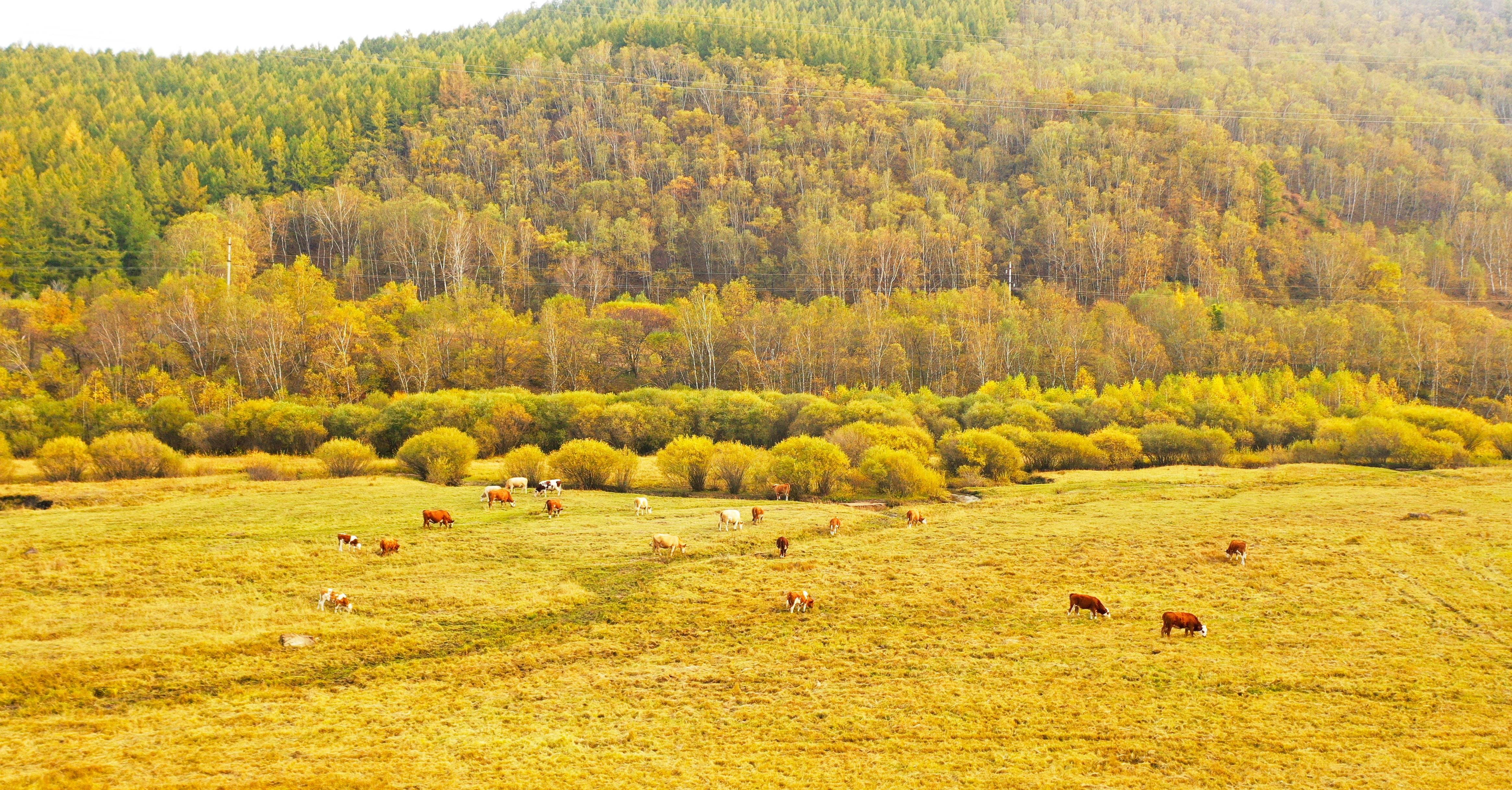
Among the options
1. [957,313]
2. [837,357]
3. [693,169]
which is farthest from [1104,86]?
[837,357]

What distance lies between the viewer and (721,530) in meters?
39.1

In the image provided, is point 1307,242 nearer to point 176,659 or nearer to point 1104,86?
point 1104,86

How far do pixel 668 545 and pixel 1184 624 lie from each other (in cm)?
1798

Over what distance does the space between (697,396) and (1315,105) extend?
6278 inches

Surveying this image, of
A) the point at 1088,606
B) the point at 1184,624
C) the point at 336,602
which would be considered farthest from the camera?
the point at 1088,606

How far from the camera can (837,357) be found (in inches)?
3863

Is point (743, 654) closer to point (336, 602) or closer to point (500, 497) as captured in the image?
point (336, 602)

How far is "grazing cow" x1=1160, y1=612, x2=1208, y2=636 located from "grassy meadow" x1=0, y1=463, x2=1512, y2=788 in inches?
13.4

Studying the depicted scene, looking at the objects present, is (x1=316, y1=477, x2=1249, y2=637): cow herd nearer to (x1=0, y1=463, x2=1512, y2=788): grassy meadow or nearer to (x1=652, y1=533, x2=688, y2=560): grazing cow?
(x1=652, y1=533, x2=688, y2=560): grazing cow

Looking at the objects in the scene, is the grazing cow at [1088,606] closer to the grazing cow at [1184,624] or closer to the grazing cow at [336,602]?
the grazing cow at [1184,624]

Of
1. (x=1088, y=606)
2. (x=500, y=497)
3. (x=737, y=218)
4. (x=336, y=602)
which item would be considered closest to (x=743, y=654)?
(x=1088, y=606)

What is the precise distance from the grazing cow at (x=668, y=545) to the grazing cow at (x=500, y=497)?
38.1 ft

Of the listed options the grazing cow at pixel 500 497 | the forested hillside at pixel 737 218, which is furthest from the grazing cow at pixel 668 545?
the forested hillside at pixel 737 218

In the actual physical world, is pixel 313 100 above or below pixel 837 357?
above
